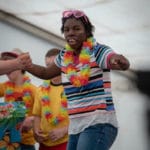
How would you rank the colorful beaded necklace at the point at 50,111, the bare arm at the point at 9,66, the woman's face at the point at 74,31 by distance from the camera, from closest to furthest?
the woman's face at the point at 74,31 → the bare arm at the point at 9,66 → the colorful beaded necklace at the point at 50,111

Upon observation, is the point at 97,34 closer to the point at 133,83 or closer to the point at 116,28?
the point at 116,28

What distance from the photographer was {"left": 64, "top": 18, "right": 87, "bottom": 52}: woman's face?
2.25 metres

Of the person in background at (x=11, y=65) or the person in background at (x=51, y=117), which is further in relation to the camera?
the person in background at (x=51, y=117)

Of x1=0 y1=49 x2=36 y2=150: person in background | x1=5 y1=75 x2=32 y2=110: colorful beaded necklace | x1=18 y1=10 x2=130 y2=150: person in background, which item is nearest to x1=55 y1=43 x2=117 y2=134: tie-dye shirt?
x1=18 y1=10 x2=130 y2=150: person in background

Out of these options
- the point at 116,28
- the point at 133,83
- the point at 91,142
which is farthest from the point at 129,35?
the point at 91,142

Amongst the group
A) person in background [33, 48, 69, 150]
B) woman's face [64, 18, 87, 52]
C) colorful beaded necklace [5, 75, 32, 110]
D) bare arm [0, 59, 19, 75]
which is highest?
woman's face [64, 18, 87, 52]

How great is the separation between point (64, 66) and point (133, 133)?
9.06 feet

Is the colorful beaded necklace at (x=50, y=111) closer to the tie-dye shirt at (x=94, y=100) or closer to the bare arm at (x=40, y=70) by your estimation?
the bare arm at (x=40, y=70)

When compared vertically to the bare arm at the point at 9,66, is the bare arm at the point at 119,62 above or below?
below

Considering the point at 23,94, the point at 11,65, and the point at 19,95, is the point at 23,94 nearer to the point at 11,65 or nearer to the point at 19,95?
the point at 19,95

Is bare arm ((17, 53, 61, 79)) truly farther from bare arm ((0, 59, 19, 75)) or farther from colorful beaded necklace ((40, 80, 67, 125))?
colorful beaded necklace ((40, 80, 67, 125))

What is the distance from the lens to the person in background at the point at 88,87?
2111mm

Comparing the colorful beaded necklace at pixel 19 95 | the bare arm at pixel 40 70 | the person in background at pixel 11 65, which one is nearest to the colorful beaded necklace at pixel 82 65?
the bare arm at pixel 40 70

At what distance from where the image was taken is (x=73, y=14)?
2273 mm
